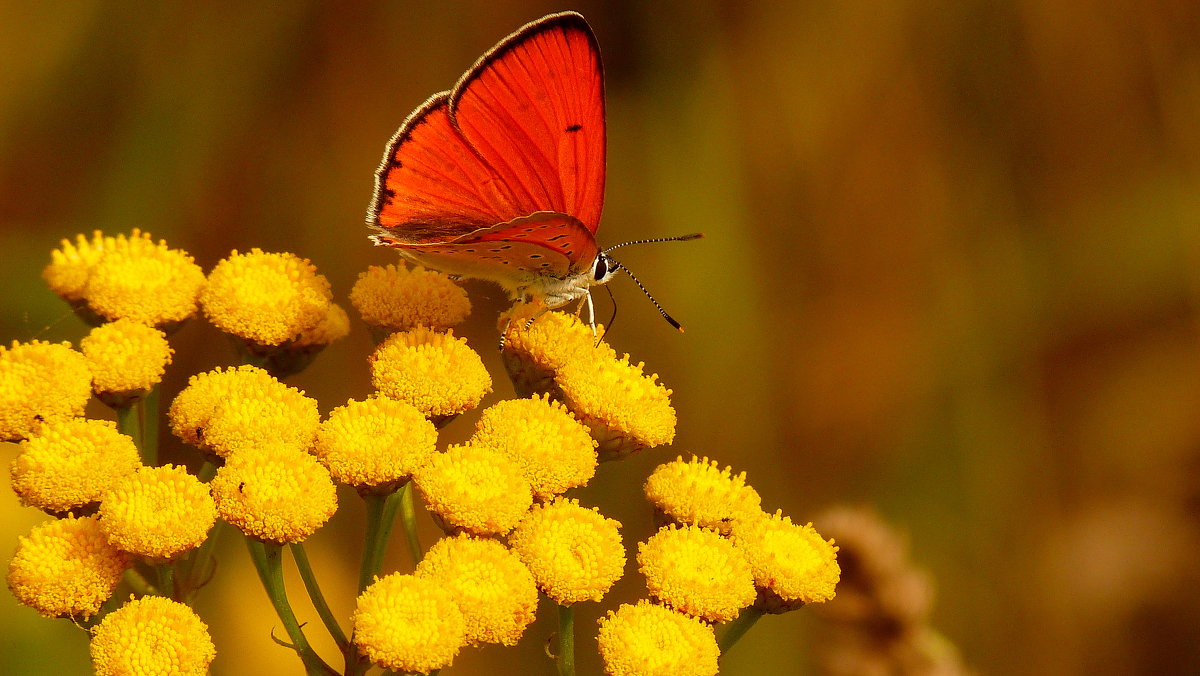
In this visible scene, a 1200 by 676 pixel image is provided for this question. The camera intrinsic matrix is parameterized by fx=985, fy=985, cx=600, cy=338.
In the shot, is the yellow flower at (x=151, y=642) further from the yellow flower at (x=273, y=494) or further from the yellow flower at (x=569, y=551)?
the yellow flower at (x=569, y=551)

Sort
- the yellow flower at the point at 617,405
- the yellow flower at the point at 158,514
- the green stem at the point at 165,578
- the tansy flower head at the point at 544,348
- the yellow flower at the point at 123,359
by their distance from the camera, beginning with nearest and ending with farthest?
the yellow flower at the point at 158,514, the green stem at the point at 165,578, the yellow flower at the point at 123,359, the yellow flower at the point at 617,405, the tansy flower head at the point at 544,348

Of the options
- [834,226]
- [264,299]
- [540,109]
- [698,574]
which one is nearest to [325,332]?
[264,299]

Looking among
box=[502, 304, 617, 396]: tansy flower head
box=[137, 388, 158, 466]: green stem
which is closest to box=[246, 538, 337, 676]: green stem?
box=[137, 388, 158, 466]: green stem

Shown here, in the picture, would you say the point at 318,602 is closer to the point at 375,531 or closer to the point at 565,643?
the point at 375,531

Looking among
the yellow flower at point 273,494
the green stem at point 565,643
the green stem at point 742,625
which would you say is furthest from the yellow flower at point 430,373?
the green stem at point 742,625

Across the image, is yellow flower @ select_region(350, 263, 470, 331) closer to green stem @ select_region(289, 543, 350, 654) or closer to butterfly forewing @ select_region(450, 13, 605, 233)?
butterfly forewing @ select_region(450, 13, 605, 233)

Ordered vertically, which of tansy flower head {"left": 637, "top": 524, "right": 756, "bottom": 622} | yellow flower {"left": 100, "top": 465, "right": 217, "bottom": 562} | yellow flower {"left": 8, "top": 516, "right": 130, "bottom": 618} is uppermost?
yellow flower {"left": 100, "top": 465, "right": 217, "bottom": 562}
